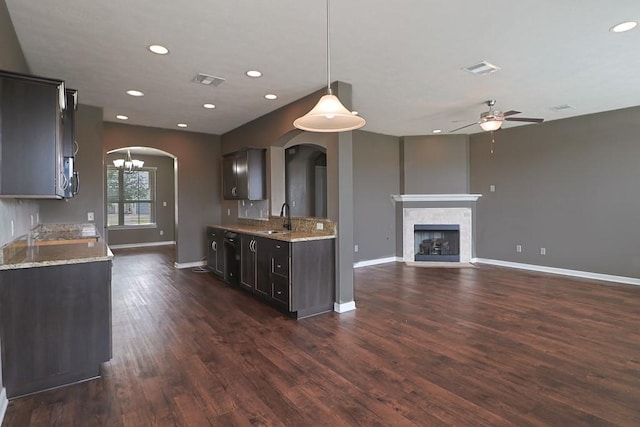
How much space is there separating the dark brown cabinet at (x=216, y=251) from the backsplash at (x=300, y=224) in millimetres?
581

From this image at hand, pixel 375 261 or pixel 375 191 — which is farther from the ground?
pixel 375 191

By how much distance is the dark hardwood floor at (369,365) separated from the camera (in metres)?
2.13

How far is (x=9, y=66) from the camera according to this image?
8.64 ft

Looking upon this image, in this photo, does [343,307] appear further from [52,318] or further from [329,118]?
[52,318]

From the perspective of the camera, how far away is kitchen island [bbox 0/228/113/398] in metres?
2.26

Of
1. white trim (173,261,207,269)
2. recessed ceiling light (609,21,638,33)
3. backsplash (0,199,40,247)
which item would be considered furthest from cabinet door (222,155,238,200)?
recessed ceiling light (609,21,638,33)

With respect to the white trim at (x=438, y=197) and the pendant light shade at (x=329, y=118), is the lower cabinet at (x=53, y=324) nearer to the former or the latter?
the pendant light shade at (x=329, y=118)

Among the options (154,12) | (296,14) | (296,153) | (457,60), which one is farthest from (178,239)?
(457,60)

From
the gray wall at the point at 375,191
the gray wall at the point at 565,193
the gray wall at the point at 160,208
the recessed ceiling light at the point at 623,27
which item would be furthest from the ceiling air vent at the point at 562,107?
the gray wall at the point at 160,208

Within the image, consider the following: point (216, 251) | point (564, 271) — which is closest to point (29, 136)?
point (216, 251)

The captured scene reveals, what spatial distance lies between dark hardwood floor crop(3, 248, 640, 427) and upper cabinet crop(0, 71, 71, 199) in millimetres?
1470

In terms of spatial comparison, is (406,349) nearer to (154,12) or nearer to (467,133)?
(154,12)

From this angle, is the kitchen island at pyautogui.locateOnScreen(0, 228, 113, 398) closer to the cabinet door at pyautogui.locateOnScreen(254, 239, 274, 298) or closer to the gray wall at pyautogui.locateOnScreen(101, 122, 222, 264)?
the cabinet door at pyautogui.locateOnScreen(254, 239, 274, 298)

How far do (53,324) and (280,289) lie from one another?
2.17 metres
